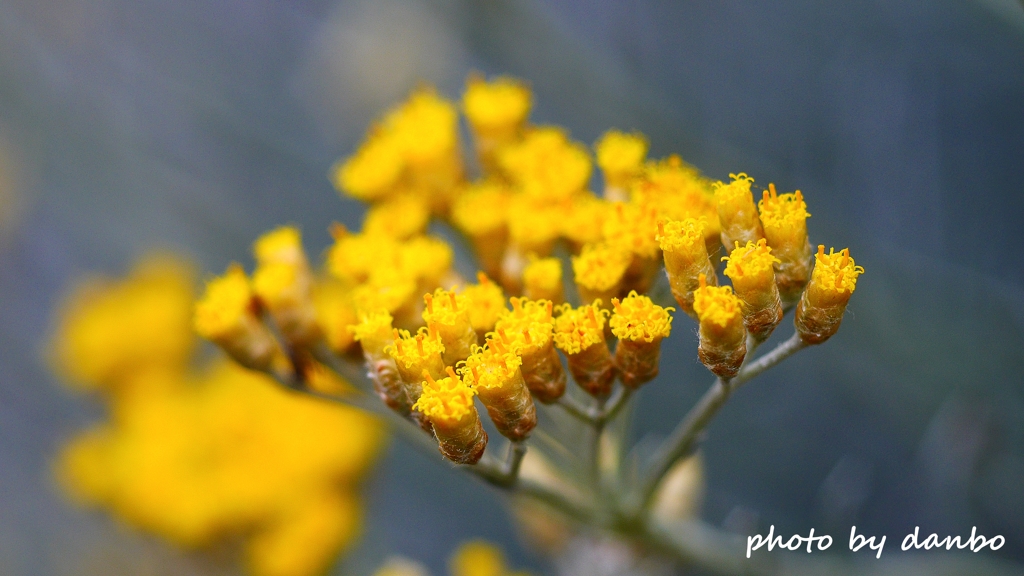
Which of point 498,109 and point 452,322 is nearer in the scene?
point 452,322

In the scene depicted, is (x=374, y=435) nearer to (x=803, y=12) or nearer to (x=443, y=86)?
(x=803, y=12)

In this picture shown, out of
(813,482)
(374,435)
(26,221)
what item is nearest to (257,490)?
(374,435)

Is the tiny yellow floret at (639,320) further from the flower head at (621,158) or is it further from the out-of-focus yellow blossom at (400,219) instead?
the out-of-focus yellow blossom at (400,219)

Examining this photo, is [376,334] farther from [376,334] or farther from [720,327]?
[720,327]

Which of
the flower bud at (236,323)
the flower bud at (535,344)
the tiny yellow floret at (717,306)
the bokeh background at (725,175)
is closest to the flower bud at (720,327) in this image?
the tiny yellow floret at (717,306)

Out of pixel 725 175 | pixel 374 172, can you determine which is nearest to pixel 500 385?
pixel 374 172

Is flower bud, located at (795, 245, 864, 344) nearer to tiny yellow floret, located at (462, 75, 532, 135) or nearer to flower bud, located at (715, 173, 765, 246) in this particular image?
flower bud, located at (715, 173, 765, 246)
